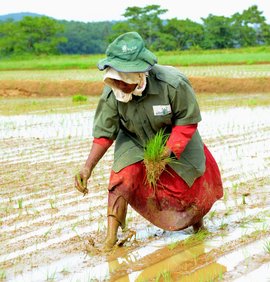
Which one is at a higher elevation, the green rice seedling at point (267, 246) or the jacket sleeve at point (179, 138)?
the jacket sleeve at point (179, 138)

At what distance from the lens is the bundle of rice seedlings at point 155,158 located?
3.85 m

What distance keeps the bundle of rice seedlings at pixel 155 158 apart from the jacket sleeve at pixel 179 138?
5 centimetres

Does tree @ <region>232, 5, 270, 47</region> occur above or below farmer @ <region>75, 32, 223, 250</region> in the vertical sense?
below

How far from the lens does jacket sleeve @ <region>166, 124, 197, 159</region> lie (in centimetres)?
390

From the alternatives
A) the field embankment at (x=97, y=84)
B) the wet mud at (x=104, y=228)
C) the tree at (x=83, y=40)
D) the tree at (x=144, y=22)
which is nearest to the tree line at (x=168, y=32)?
the tree at (x=144, y=22)

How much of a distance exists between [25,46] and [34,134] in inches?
1821

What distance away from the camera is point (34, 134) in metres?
9.62

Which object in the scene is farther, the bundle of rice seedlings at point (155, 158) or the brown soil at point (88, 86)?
the brown soil at point (88, 86)

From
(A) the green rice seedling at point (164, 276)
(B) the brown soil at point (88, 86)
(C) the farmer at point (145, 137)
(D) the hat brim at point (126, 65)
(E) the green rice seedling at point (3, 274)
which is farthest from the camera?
(B) the brown soil at point (88, 86)

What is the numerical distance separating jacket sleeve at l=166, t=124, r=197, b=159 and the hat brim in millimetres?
406

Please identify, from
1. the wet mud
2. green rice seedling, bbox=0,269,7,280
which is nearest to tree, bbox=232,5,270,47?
the wet mud

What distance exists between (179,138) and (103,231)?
34.3 inches

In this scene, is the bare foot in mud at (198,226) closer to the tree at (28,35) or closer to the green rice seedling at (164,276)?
the green rice seedling at (164,276)

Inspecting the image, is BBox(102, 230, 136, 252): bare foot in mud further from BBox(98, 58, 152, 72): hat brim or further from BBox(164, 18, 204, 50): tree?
BBox(164, 18, 204, 50): tree
